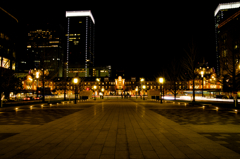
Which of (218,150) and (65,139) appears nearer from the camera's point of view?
(218,150)

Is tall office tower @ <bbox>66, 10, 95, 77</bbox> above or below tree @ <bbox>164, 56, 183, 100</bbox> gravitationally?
above

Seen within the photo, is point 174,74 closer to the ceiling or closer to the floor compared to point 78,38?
closer to the floor

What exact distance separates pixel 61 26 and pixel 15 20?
122m

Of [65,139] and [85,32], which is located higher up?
[85,32]

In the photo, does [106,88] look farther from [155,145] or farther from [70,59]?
[155,145]

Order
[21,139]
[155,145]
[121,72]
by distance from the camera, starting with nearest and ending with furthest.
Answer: [155,145] < [21,139] < [121,72]

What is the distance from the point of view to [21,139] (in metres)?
7.30

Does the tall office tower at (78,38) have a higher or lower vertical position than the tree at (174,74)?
higher

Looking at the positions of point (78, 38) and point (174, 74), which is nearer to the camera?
point (174, 74)

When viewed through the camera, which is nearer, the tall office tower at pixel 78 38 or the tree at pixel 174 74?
the tree at pixel 174 74

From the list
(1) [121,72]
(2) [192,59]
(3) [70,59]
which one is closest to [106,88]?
(1) [121,72]

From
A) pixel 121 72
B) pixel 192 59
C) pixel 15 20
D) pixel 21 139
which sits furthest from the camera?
pixel 121 72

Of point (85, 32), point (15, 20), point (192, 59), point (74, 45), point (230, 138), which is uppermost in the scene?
point (85, 32)

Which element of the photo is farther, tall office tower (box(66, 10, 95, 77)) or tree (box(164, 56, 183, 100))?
tall office tower (box(66, 10, 95, 77))
